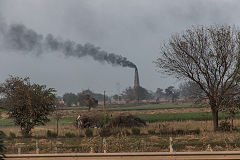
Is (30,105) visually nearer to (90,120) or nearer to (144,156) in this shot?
(90,120)

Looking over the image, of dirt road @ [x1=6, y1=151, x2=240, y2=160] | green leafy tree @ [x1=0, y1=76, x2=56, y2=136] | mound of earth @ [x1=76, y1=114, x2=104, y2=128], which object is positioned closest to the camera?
dirt road @ [x1=6, y1=151, x2=240, y2=160]

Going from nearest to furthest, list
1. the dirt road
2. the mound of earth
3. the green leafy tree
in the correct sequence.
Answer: the dirt road
the green leafy tree
the mound of earth

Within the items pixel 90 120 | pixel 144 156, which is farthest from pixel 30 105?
pixel 144 156

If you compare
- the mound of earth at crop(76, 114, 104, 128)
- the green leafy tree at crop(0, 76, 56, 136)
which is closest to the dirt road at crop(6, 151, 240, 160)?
the green leafy tree at crop(0, 76, 56, 136)

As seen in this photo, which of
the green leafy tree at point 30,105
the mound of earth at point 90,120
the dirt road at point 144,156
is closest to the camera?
the dirt road at point 144,156

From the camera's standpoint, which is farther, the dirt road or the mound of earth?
the mound of earth

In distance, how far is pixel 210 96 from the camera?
27203 millimetres

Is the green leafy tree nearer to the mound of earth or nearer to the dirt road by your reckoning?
the mound of earth

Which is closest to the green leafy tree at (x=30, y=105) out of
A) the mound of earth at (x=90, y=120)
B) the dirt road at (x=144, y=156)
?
the mound of earth at (x=90, y=120)

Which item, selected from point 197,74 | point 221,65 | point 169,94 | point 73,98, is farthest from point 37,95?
point 169,94

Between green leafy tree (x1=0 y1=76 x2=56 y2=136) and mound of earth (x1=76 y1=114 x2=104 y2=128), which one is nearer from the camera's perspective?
green leafy tree (x1=0 y1=76 x2=56 y2=136)

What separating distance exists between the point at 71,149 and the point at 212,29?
16052 millimetres

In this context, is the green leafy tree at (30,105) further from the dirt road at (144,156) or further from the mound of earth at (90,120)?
the dirt road at (144,156)

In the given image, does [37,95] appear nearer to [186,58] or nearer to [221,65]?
[186,58]
